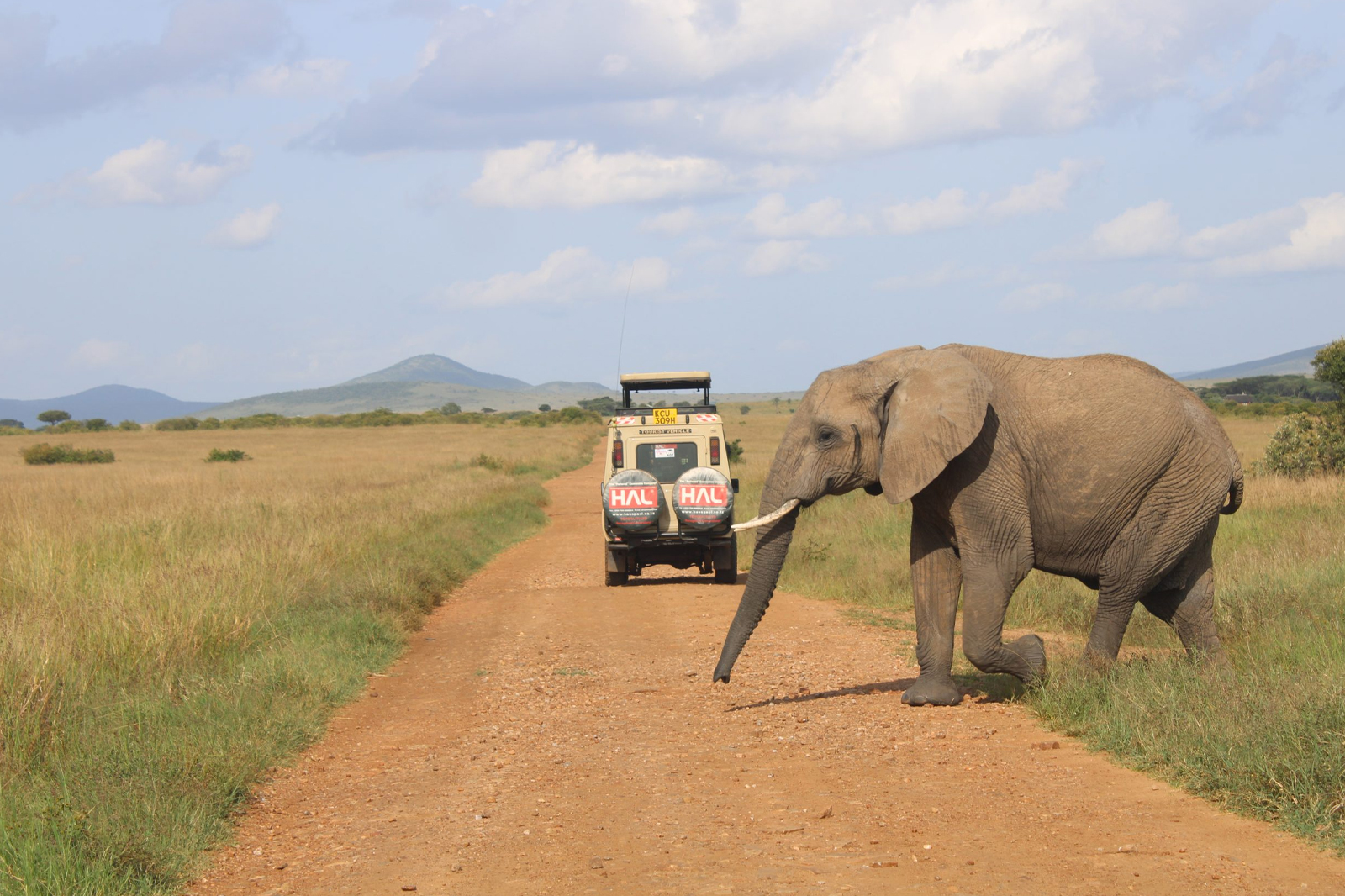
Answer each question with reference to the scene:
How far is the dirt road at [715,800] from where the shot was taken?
4.61m

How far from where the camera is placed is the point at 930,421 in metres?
7.07

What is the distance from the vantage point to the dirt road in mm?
4605

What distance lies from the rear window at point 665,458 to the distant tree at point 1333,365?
12.9 meters

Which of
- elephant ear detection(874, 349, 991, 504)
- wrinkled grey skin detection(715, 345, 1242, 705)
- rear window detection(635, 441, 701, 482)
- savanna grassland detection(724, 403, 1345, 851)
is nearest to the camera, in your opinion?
savanna grassland detection(724, 403, 1345, 851)

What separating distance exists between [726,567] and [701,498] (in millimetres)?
1909

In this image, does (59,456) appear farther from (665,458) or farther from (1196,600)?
(1196,600)

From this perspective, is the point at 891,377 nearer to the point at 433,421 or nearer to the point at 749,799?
the point at 749,799

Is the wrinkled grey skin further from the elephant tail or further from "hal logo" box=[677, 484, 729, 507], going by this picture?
"hal logo" box=[677, 484, 729, 507]

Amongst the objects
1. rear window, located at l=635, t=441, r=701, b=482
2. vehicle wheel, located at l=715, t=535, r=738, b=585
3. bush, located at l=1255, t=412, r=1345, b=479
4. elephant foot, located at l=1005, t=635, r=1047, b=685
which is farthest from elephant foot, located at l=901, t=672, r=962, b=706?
bush, located at l=1255, t=412, r=1345, b=479

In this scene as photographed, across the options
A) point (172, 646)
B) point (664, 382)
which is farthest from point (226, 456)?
point (172, 646)

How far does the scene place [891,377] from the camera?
24.6 ft

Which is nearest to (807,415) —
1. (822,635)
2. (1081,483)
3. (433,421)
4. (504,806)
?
(1081,483)

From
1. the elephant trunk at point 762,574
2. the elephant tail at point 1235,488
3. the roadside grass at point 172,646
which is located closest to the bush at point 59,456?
the roadside grass at point 172,646

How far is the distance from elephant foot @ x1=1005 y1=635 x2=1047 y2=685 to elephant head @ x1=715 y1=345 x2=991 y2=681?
1337 millimetres
